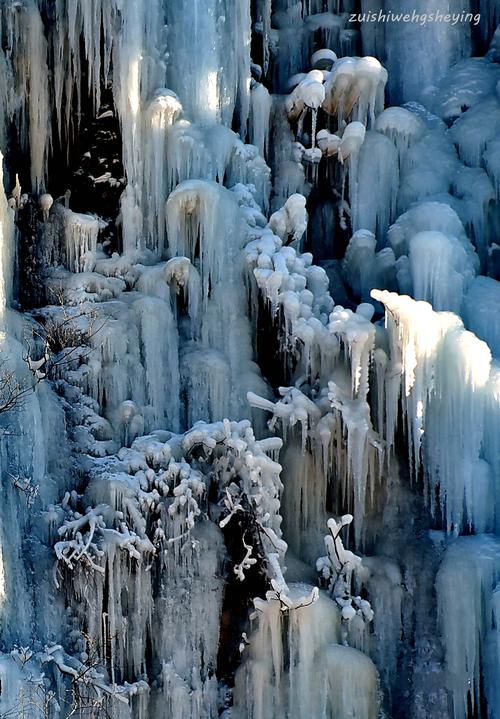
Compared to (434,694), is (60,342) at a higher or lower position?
higher

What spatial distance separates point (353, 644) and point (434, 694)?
89 centimetres

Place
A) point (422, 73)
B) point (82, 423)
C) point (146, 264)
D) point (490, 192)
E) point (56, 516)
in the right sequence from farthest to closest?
point (422, 73) → point (490, 192) → point (146, 264) → point (82, 423) → point (56, 516)

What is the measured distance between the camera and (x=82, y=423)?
13453mm

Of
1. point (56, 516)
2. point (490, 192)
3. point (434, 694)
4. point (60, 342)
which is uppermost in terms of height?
point (490, 192)

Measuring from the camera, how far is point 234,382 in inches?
554

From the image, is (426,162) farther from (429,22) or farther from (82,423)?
(82,423)

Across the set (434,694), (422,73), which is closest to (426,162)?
(422,73)

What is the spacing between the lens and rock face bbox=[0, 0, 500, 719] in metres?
12.5

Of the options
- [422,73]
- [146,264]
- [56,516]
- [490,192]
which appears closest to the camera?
[56,516]

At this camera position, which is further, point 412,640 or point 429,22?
point 429,22

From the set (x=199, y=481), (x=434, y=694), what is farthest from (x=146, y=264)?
(x=434, y=694)

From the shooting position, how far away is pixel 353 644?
1288 cm

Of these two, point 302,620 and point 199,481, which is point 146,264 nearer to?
point 199,481

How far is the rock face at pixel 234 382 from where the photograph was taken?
12531 mm
